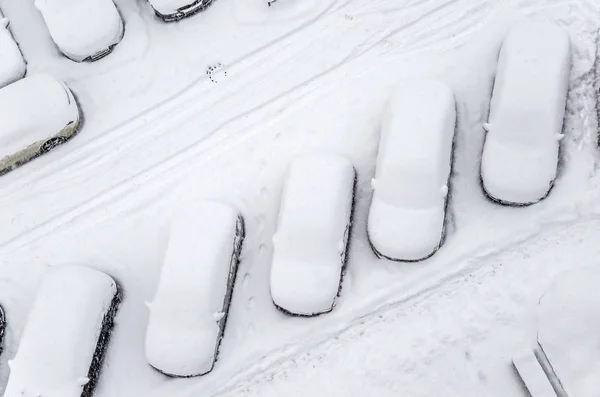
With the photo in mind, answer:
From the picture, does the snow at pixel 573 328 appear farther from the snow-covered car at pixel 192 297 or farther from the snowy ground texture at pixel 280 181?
the snow-covered car at pixel 192 297

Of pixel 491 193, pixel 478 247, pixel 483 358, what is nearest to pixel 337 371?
pixel 483 358

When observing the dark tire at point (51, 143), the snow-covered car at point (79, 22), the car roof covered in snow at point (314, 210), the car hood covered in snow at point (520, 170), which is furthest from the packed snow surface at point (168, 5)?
the car hood covered in snow at point (520, 170)

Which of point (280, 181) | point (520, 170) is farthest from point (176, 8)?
point (520, 170)

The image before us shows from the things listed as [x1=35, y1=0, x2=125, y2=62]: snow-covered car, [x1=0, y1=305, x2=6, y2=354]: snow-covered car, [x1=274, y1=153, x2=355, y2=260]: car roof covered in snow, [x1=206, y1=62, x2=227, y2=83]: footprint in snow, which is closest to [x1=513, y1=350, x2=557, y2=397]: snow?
[x1=274, y1=153, x2=355, y2=260]: car roof covered in snow

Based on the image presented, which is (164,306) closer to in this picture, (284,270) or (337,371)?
(284,270)

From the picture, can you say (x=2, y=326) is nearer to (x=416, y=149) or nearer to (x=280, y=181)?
(x=280, y=181)

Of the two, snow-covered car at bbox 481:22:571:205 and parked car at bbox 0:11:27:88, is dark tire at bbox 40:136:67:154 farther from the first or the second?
snow-covered car at bbox 481:22:571:205
